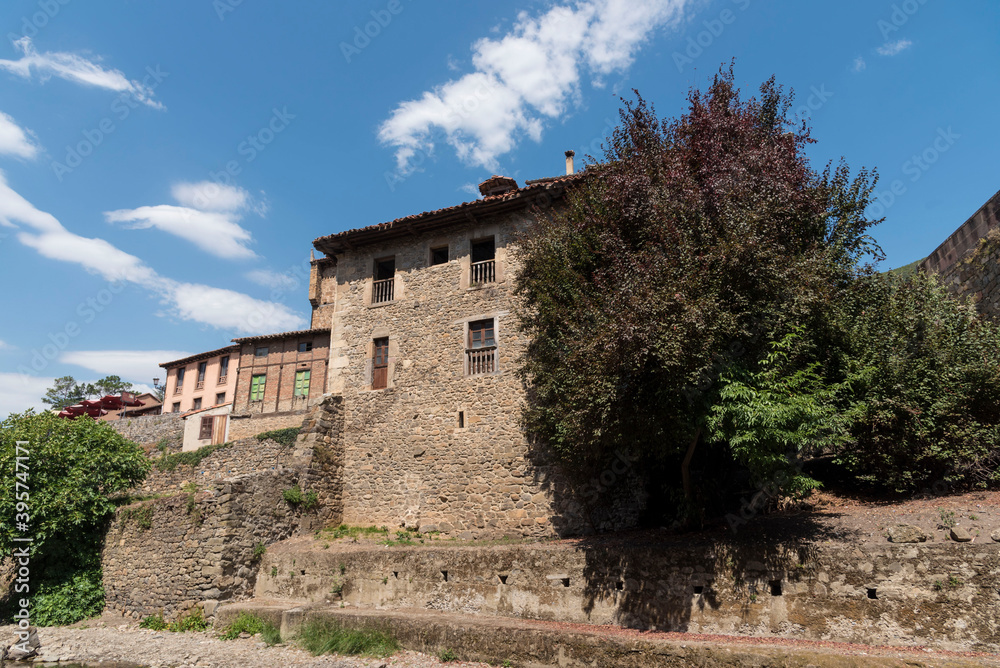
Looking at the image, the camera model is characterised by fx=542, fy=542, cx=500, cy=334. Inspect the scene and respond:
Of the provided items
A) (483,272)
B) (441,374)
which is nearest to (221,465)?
(441,374)

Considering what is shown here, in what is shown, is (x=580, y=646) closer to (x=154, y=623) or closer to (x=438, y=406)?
(x=438, y=406)

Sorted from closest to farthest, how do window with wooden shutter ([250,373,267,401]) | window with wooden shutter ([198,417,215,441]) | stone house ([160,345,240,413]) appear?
window with wooden shutter ([198,417,215,441]) → window with wooden shutter ([250,373,267,401]) → stone house ([160,345,240,413])

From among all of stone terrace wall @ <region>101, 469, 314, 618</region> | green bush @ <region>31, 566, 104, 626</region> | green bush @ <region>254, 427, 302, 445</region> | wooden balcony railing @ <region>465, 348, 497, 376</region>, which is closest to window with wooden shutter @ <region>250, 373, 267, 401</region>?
green bush @ <region>254, 427, 302, 445</region>

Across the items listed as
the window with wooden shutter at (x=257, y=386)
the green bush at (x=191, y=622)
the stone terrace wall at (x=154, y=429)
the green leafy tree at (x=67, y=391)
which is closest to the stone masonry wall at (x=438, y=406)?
the green bush at (x=191, y=622)

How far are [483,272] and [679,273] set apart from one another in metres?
8.22

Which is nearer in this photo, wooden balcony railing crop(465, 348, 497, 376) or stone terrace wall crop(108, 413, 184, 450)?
wooden balcony railing crop(465, 348, 497, 376)

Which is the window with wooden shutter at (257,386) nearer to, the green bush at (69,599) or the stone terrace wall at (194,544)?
the stone terrace wall at (194,544)

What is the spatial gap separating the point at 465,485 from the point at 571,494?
9.67 ft

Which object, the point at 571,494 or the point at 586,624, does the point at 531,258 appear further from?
the point at 586,624

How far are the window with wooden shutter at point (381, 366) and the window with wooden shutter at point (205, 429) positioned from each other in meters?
18.0

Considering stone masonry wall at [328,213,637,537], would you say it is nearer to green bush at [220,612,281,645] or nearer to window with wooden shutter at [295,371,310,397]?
green bush at [220,612,281,645]

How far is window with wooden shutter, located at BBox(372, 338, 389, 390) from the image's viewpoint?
1636 centimetres

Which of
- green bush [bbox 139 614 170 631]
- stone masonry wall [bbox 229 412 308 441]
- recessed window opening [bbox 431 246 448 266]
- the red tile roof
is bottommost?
green bush [bbox 139 614 170 631]

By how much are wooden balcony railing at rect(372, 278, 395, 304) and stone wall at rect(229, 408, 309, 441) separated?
14.4 metres
